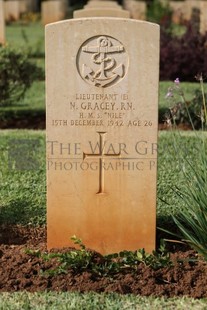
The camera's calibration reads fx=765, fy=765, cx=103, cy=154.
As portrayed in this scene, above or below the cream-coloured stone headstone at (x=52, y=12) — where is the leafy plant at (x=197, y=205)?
below

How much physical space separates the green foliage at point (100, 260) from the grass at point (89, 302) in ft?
0.78

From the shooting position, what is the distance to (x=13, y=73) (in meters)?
9.81

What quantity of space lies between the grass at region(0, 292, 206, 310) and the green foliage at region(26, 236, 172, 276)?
238 mm

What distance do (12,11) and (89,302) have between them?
2523 cm

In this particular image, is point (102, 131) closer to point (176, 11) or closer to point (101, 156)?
point (101, 156)

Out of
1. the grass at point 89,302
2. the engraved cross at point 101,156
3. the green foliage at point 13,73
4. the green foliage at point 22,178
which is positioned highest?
the green foliage at point 13,73

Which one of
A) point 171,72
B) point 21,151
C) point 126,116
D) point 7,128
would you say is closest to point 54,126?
point 126,116

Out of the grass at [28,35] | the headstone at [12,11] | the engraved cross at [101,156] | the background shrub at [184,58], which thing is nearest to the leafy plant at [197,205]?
the engraved cross at [101,156]

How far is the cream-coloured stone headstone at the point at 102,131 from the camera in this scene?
4.68 metres

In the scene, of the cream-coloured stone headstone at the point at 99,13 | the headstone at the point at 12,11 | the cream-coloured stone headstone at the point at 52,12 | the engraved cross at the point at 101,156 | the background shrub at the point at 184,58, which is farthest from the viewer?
the headstone at the point at 12,11

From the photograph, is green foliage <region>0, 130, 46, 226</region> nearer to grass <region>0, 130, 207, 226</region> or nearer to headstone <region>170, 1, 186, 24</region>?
grass <region>0, 130, 207, 226</region>

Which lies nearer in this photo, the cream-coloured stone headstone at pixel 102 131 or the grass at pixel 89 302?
the grass at pixel 89 302

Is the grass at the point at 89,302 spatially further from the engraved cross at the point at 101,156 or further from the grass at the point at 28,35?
the grass at the point at 28,35

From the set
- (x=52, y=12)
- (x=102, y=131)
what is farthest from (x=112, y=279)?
(x=52, y=12)
